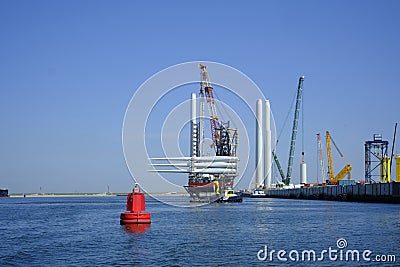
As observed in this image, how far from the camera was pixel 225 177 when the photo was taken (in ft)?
536

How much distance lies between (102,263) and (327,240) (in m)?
18.1

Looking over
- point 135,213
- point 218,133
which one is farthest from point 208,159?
point 135,213

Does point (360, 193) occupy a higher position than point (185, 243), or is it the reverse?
point (360, 193)

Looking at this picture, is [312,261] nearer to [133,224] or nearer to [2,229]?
[133,224]

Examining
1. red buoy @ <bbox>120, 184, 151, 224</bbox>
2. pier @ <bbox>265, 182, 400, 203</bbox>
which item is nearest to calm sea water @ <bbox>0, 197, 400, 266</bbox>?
red buoy @ <bbox>120, 184, 151, 224</bbox>

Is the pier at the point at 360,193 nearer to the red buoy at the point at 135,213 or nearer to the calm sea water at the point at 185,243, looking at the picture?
the calm sea water at the point at 185,243

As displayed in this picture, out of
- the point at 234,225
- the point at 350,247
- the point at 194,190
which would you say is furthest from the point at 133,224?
the point at 194,190

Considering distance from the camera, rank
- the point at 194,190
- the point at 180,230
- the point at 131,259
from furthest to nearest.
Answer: the point at 194,190 < the point at 180,230 < the point at 131,259

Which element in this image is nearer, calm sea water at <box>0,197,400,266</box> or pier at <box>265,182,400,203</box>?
calm sea water at <box>0,197,400,266</box>

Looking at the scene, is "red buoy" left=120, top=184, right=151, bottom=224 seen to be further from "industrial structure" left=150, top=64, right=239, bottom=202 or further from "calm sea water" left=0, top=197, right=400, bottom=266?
"industrial structure" left=150, top=64, right=239, bottom=202

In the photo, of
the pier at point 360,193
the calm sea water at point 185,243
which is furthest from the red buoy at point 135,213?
the pier at point 360,193

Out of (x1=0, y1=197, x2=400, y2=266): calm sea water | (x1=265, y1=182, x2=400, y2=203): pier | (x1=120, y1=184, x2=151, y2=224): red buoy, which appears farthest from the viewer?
(x1=265, y1=182, x2=400, y2=203): pier

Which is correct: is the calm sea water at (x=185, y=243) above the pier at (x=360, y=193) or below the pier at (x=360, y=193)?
below

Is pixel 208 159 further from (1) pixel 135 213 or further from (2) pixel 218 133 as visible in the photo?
(1) pixel 135 213
